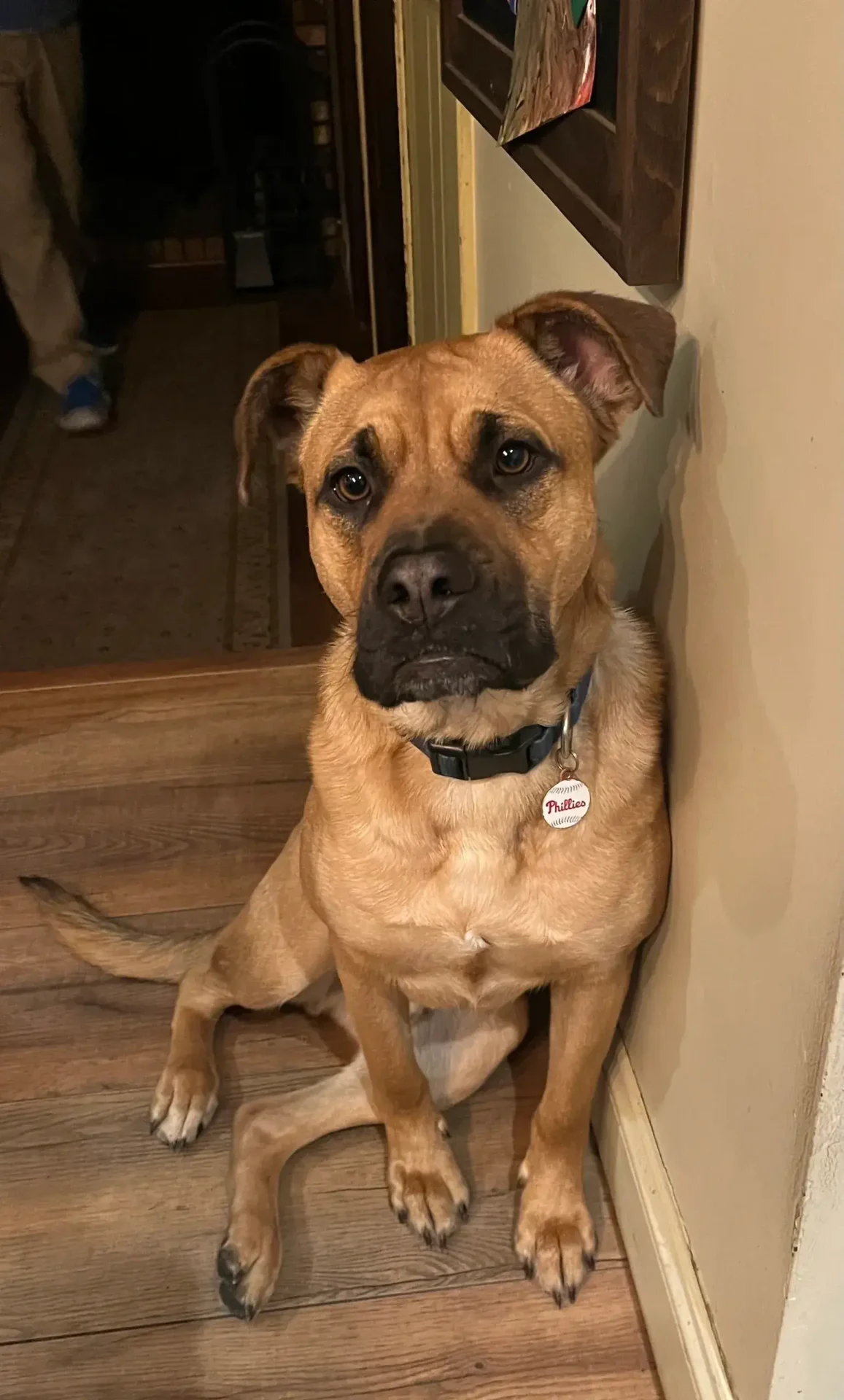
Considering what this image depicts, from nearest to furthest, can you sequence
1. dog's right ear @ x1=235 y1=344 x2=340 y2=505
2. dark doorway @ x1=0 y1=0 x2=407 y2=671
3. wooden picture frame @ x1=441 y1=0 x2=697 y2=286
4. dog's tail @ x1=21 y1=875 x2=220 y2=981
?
wooden picture frame @ x1=441 y1=0 x2=697 y2=286
dog's right ear @ x1=235 y1=344 x2=340 y2=505
dog's tail @ x1=21 y1=875 x2=220 y2=981
dark doorway @ x1=0 y1=0 x2=407 y2=671

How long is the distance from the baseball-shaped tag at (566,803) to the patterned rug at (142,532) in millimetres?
1896

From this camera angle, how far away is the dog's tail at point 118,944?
5.90ft

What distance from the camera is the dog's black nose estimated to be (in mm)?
1053

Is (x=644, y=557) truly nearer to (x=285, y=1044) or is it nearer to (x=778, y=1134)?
(x=778, y=1134)

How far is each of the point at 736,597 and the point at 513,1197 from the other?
0.95m

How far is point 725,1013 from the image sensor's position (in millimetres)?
1125

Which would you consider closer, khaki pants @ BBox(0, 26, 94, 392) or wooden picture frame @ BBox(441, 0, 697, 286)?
wooden picture frame @ BBox(441, 0, 697, 286)

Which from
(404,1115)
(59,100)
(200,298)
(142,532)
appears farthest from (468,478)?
(200,298)

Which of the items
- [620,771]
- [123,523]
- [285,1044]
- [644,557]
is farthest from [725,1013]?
[123,523]

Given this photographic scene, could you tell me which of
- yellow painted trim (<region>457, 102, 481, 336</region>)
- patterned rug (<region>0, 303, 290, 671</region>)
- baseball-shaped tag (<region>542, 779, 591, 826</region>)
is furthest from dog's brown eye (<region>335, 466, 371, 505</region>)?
patterned rug (<region>0, 303, 290, 671</region>)

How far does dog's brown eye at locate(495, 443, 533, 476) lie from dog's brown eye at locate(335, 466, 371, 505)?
0.15 meters

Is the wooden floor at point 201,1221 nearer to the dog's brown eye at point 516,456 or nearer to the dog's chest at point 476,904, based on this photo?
the dog's chest at point 476,904

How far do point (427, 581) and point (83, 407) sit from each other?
349 centimetres

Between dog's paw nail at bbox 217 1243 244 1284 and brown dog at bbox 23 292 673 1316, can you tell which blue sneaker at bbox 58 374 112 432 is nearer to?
brown dog at bbox 23 292 673 1316
